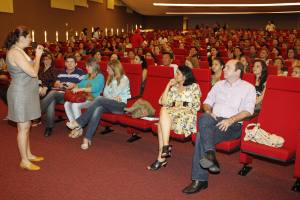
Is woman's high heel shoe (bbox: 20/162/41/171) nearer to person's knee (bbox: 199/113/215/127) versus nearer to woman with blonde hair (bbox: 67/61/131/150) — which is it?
woman with blonde hair (bbox: 67/61/131/150)

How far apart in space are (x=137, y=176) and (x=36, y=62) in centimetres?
135

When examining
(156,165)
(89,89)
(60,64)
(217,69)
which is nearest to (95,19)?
(60,64)

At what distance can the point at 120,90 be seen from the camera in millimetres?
4203

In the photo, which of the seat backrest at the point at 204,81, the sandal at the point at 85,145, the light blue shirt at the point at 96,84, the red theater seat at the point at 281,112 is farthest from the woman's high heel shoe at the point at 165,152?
the light blue shirt at the point at 96,84

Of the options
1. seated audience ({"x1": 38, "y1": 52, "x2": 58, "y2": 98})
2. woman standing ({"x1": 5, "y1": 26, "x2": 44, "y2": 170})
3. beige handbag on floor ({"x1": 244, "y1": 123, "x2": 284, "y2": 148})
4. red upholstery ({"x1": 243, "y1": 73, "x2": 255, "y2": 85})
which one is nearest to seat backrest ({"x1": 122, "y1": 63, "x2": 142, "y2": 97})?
seated audience ({"x1": 38, "y1": 52, "x2": 58, "y2": 98})

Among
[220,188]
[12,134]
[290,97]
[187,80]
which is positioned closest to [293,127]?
[290,97]

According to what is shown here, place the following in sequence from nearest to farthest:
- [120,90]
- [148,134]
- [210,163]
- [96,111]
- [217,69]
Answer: [210,163]
[96,111]
[120,90]
[217,69]
[148,134]

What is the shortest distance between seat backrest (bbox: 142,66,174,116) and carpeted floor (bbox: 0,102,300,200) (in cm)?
54

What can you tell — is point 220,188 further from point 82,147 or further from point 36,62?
point 36,62

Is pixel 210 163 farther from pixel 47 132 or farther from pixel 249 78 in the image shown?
pixel 47 132

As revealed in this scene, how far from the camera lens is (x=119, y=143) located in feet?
13.5

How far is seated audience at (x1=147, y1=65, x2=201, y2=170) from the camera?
3289 millimetres

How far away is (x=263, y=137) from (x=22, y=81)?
2.11 meters

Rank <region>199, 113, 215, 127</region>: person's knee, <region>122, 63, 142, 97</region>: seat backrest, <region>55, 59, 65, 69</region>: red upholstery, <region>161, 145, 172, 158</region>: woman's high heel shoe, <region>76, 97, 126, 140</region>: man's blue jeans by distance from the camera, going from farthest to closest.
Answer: <region>55, 59, 65, 69</region>: red upholstery
<region>122, 63, 142, 97</region>: seat backrest
<region>76, 97, 126, 140</region>: man's blue jeans
<region>161, 145, 172, 158</region>: woman's high heel shoe
<region>199, 113, 215, 127</region>: person's knee
